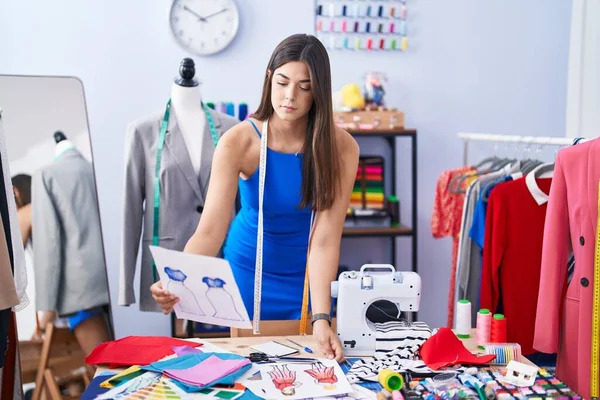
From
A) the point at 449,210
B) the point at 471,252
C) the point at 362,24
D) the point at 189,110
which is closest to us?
the point at 189,110

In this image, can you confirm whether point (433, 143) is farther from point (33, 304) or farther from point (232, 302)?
point (232, 302)

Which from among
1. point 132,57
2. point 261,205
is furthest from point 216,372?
point 132,57

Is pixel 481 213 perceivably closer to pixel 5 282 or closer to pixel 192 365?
pixel 192 365

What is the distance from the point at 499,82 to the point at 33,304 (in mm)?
3005

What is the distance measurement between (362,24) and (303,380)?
291 cm

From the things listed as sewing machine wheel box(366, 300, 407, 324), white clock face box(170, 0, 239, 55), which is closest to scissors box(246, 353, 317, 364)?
sewing machine wheel box(366, 300, 407, 324)

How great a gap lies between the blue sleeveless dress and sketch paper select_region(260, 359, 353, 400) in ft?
1.76

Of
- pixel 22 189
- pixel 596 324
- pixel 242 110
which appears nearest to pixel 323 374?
pixel 596 324

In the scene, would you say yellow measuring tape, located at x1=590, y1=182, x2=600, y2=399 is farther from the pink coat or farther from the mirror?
the mirror

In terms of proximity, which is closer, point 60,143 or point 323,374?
point 323,374

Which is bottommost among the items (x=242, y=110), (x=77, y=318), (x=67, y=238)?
(x=77, y=318)

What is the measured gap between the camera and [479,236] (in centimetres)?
324

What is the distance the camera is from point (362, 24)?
4.25m

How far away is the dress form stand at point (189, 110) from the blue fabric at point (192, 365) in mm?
1391
